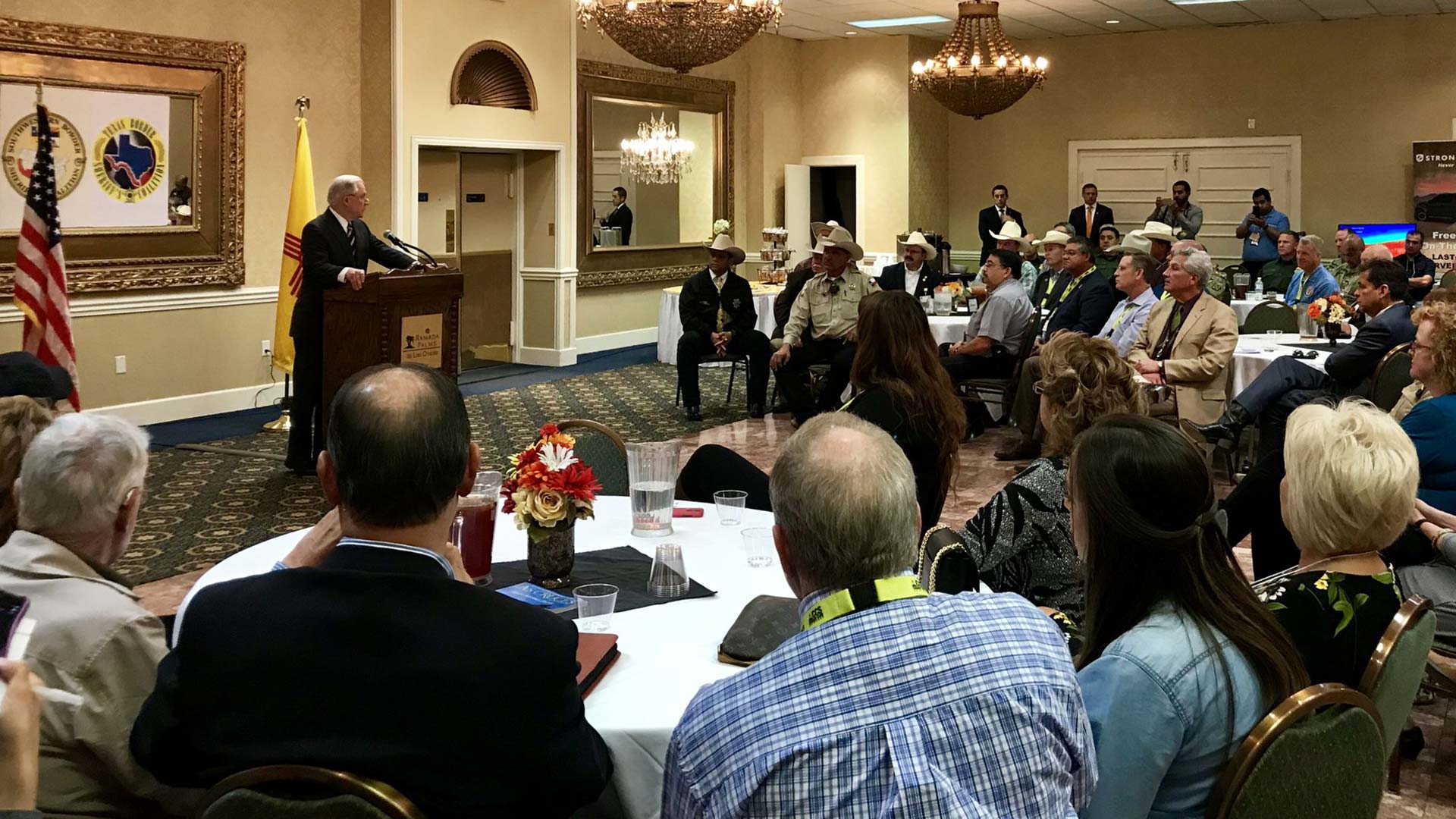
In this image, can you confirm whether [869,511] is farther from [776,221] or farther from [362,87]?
[776,221]

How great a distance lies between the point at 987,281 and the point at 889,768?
7.74 metres

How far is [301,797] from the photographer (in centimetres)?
167

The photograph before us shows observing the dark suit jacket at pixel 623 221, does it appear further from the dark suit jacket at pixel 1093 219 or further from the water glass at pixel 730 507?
the water glass at pixel 730 507

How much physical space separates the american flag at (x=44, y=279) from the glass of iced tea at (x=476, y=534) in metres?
4.69

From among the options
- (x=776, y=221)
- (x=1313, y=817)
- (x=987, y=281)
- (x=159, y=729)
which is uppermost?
(x=776, y=221)

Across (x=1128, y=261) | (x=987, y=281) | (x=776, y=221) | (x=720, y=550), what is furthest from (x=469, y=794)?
(x=776, y=221)

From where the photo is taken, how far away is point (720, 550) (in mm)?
3135

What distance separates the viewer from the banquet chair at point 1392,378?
604 centimetres

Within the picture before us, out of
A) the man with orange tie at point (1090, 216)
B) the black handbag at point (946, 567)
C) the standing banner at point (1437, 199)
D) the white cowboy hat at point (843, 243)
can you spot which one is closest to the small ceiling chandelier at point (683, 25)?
the white cowboy hat at point (843, 243)

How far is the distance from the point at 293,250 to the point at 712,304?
313 centimetres

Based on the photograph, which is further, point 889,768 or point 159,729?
point 159,729

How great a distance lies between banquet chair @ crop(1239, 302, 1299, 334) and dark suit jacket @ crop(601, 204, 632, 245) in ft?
23.4

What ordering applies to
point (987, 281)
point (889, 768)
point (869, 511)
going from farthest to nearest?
1. point (987, 281)
2. point (869, 511)
3. point (889, 768)

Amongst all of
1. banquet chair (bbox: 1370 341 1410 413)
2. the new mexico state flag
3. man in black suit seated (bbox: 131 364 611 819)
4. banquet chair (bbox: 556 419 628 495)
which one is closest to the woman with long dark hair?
banquet chair (bbox: 556 419 628 495)
